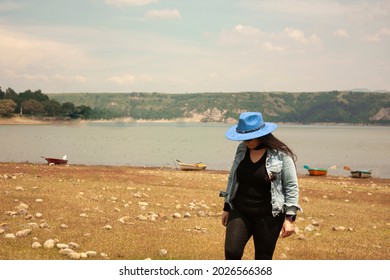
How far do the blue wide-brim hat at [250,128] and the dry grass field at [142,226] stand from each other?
5.04 metres

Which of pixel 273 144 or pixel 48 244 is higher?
pixel 273 144

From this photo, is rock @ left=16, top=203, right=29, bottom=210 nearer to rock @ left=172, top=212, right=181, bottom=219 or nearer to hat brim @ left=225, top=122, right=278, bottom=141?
rock @ left=172, top=212, right=181, bottom=219

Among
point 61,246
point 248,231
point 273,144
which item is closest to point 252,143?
point 273,144

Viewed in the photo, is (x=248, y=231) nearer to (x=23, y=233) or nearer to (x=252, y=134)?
(x=252, y=134)

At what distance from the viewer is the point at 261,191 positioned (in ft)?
25.6

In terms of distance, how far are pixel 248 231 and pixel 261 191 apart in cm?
65

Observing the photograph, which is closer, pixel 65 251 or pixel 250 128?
pixel 250 128

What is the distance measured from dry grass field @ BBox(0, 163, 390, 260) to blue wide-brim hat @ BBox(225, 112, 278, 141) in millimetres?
5040

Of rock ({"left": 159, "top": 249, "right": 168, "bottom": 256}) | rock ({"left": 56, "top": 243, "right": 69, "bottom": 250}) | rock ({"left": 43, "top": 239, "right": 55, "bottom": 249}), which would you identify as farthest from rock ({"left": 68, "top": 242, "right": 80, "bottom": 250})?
rock ({"left": 159, "top": 249, "right": 168, "bottom": 256})

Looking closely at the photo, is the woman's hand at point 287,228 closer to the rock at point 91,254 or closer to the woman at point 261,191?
the woman at point 261,191

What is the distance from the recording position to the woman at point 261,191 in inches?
305

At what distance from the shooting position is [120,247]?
12508mm

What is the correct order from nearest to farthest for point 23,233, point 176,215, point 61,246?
point 61,246
point 23,233
point 176,215
